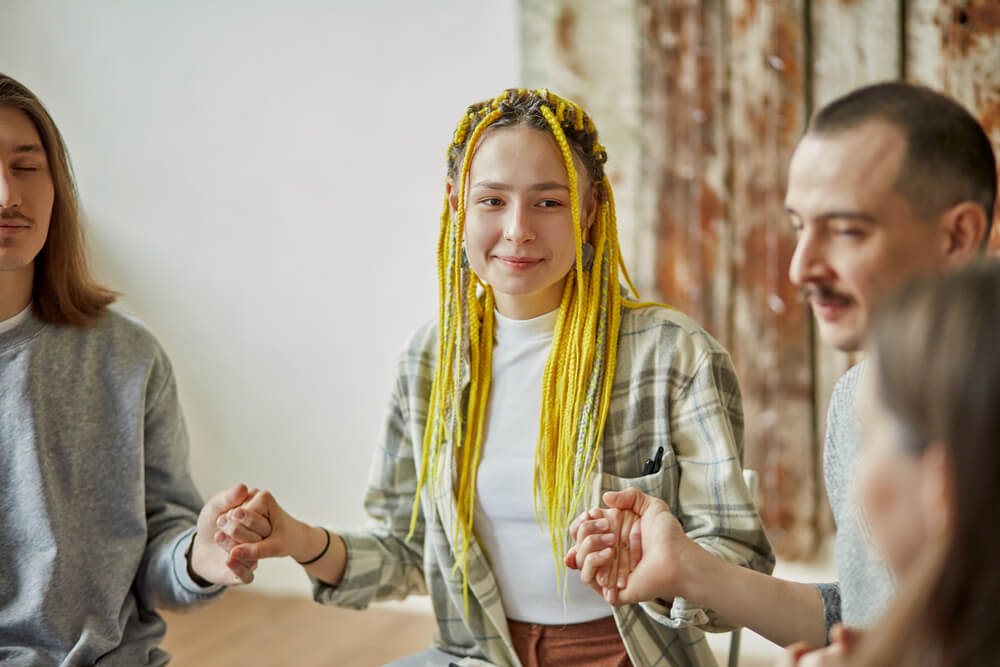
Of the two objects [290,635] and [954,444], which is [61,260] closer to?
[954,444]

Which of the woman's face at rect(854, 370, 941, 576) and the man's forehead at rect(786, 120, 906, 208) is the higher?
the man's forehead at rect(786, 120, 906, 208)

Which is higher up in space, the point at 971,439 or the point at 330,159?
the point at 330,159

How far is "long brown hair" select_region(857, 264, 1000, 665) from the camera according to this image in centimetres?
59

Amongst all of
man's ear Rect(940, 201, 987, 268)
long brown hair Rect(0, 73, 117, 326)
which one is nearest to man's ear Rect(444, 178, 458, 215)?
long brown hair Rect(0, 73, 117, 326)

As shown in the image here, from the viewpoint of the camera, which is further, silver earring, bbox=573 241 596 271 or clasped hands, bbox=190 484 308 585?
silver earring, bbox=573 241 596 271

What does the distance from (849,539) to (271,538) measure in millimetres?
822

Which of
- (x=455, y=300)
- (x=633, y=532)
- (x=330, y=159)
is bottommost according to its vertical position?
(x=633, y=532)

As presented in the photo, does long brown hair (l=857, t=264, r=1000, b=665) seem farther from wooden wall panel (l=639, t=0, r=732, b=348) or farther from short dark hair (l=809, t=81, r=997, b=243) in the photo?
wooden wall panel (l=639, t=0, r=732, b=348)

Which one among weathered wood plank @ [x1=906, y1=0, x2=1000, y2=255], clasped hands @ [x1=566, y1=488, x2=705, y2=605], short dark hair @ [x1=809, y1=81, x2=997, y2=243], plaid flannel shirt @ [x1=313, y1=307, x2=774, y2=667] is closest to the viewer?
short dark hair @ [x1=809, y1=81, x2=997, y2=243]

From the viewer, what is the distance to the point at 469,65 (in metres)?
3.15

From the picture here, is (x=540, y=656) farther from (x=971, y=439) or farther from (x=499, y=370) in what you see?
(x=971, y=439)

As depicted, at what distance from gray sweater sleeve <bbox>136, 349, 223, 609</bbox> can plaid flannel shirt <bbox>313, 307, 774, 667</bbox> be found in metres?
0.25

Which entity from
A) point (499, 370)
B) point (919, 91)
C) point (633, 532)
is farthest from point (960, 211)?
point (499, 370)

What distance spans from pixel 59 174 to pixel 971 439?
140 cm
